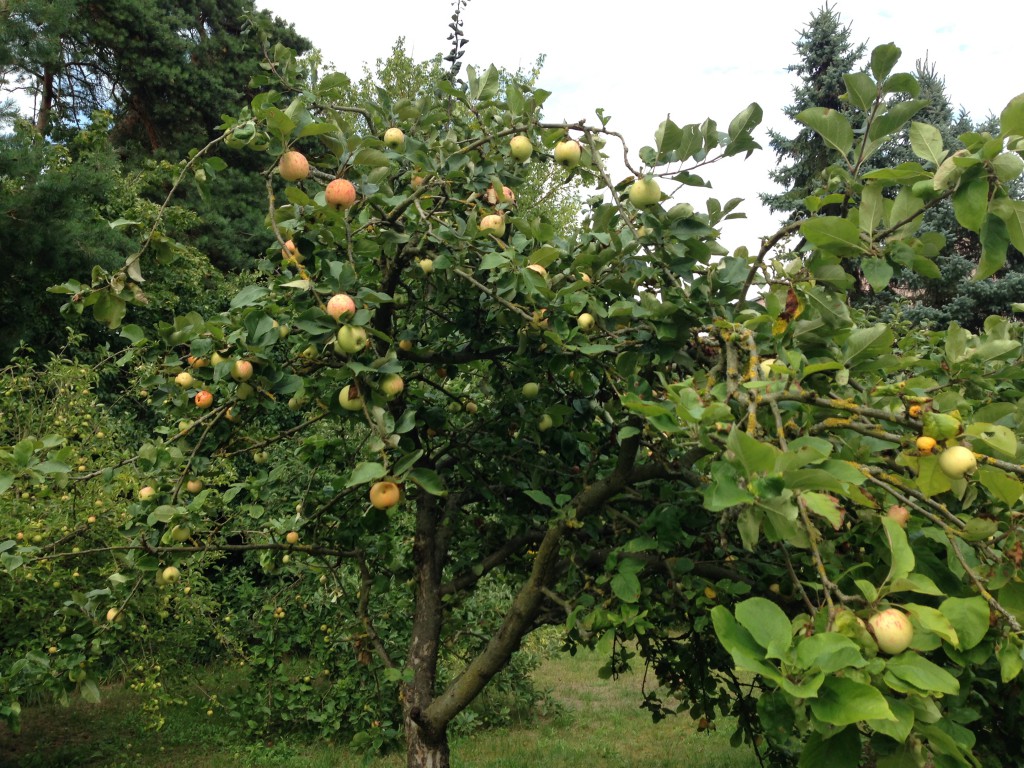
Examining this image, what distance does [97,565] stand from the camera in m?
5.12

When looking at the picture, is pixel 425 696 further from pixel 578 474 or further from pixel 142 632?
pixel 142 632

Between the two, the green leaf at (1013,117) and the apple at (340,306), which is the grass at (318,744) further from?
the green leaf at (1013,117)

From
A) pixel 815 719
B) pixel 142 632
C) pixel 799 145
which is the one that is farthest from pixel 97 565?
pixel 799 145

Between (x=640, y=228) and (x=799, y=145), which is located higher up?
(x=799, y=145)

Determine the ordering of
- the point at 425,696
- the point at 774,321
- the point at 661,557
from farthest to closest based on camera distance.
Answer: the point at 425,696 < the point at 661,557 < the point at 774,321

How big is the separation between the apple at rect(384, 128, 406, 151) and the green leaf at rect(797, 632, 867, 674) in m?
1.73

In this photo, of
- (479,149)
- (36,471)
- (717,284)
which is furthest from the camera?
(479,149)

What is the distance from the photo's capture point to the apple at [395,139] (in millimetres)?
2143

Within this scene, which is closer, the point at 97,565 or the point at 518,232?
the point at 518,232

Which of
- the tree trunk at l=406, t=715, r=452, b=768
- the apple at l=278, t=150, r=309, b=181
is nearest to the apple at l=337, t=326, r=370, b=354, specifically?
the apple at l=278, t=150, r=309, b=181

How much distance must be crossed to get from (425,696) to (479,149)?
5.92 ft

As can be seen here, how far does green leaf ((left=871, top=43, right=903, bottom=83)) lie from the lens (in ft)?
4.54

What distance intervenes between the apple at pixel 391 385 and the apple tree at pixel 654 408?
0.02 meters

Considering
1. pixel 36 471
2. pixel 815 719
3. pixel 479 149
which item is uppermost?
pixel 479 149
